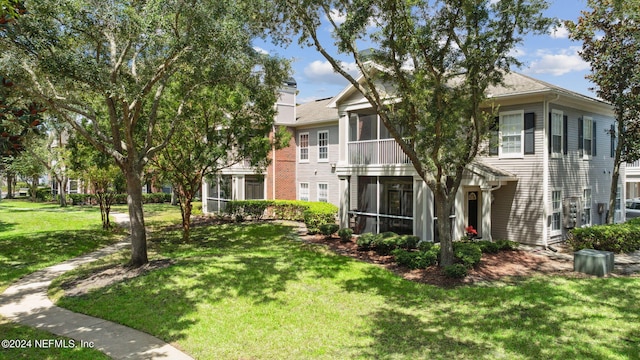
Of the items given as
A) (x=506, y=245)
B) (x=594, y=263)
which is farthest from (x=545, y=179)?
(x=594, y=263)

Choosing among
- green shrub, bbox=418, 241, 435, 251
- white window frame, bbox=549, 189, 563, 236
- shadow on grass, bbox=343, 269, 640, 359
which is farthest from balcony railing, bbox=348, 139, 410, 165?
white window frame, bbox=549, 189, 563, 236

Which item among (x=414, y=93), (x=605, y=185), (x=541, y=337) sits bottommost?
(x=541, y=337)

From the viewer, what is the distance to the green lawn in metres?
6.53

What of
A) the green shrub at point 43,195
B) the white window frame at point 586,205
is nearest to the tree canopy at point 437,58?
the white window frame at point 586,205

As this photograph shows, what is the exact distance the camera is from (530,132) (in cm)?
1546

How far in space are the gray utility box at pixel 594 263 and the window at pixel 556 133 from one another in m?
5.22

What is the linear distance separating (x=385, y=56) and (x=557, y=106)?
9126 mm

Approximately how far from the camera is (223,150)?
15969mm

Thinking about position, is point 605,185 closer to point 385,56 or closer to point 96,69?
point 385,56

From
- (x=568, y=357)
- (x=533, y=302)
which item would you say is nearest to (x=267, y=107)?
(x=533, y=302)

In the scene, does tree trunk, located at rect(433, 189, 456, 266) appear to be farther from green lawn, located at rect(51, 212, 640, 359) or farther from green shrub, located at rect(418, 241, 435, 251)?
green lawn, located at rect(51, 212, 640, 359)

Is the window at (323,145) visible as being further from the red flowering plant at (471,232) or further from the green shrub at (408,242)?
the green shrub at (408,242)

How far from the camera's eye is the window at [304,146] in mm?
24984

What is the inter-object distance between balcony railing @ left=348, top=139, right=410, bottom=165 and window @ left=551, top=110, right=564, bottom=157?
6.16 metres
